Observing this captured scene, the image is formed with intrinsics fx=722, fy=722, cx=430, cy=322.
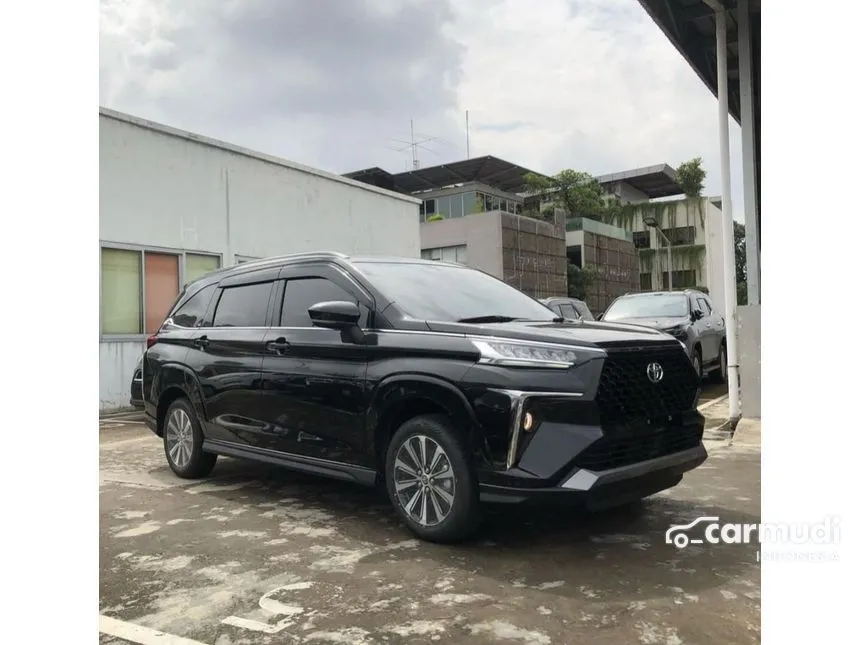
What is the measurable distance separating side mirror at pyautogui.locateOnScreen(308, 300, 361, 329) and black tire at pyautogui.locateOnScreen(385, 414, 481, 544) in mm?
785

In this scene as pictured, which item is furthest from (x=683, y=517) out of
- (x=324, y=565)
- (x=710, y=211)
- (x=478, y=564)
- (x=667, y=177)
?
(x=667, y=177)

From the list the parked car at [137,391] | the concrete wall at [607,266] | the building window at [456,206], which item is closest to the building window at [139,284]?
the parked car at [137,391]

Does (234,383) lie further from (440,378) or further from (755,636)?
(755,636)

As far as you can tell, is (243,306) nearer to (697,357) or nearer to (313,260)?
(313,260)

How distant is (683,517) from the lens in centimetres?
475

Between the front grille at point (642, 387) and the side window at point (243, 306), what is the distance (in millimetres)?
2744

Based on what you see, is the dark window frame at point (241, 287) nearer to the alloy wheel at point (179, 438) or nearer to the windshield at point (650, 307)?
the alloy wheel at point (179, 438)

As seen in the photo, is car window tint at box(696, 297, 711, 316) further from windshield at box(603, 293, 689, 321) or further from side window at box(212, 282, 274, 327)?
side window at box(212, 282, 274, 327)

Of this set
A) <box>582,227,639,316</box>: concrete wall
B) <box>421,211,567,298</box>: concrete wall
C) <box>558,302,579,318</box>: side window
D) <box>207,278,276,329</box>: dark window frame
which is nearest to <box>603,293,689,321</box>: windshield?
<box>558,302,579,318</box>: side window

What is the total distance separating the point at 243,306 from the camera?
5770 mm

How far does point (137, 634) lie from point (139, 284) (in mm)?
9656

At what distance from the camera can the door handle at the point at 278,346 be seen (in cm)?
513

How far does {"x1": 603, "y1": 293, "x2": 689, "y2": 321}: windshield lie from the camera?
1123cm

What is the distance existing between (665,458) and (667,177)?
2074 inches
